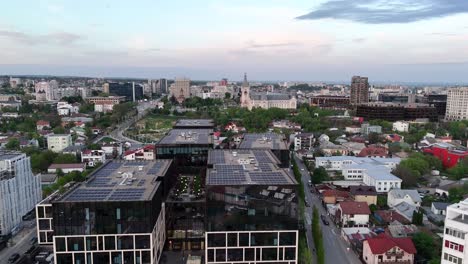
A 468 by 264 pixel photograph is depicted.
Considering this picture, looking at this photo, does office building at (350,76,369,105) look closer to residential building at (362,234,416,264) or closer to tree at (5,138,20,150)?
tree at (5,138,20,150)

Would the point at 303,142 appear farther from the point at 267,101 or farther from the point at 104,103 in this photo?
the point at 104,103

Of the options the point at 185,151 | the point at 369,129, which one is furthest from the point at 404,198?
the point at 369,129

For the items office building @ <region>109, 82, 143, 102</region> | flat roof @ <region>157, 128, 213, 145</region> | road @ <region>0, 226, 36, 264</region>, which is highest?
office building @ <region>109, 82, 143, 102</region>

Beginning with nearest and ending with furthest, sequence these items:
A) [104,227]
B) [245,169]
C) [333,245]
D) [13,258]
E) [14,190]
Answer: [104,227]
[13,258]
[245,169]
[333,245]
[14,190]

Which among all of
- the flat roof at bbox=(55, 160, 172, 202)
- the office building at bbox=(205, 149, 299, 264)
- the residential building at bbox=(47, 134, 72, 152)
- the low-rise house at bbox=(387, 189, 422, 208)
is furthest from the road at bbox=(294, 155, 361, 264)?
the residential building at bbox=(47, 134, 72, 152)

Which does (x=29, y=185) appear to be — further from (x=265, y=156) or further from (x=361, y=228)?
(x=361, y=228)

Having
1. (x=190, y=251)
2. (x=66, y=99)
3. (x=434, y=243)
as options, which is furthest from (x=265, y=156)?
(x=66, y=99)
